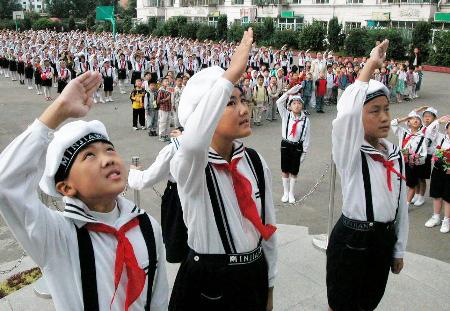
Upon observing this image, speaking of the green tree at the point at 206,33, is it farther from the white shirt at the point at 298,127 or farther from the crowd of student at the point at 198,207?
the crowd of student at the point at 198,207

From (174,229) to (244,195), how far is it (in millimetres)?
1584

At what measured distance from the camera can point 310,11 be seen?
45.2 metres

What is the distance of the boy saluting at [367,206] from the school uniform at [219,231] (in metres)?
0.84

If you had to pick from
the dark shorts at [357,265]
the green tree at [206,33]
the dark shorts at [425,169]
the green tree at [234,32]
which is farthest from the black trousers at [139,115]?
the green tree at [206,33]

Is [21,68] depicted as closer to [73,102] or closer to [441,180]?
[441,180]

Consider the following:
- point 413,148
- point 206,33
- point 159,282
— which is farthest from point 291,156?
point 206,33

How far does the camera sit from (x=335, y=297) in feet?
11.2

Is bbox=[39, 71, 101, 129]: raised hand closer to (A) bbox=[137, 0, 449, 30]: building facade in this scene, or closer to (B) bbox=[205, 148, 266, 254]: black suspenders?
(B) bbox=[205, 148, 266, 254]: black suspenders

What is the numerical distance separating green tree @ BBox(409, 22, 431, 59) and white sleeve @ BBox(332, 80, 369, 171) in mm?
31753

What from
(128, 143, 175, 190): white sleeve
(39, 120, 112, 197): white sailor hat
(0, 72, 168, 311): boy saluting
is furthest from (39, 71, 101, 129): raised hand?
(128, 143, 175, 190): white sleeve

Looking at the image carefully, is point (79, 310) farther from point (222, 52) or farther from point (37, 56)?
point (222, 52)

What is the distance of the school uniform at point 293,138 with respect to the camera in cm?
786

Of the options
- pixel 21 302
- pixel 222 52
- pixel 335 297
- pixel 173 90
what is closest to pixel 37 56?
pixel 222 52

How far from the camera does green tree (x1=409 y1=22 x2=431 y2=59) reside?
103 ft
